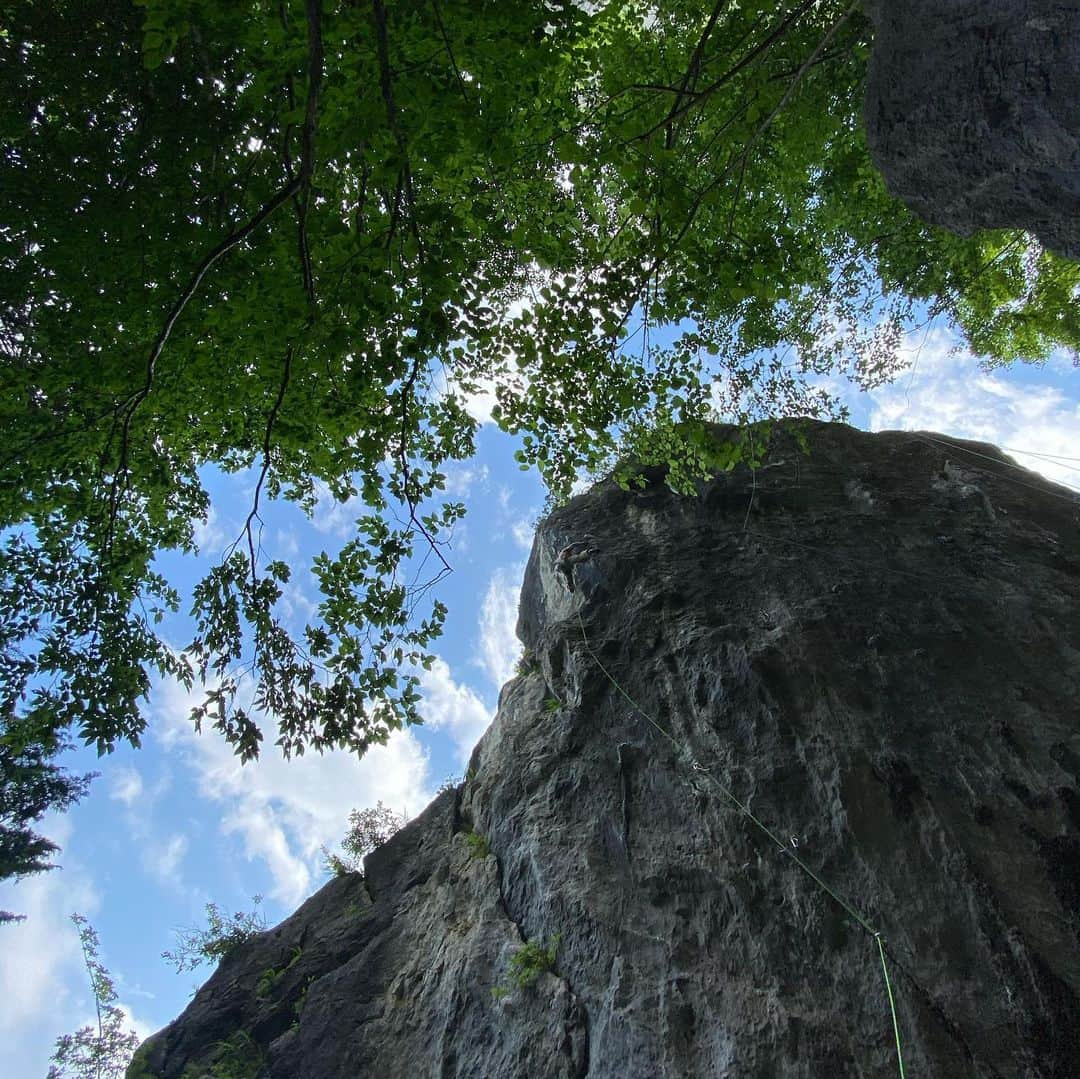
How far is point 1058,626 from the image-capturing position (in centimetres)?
751

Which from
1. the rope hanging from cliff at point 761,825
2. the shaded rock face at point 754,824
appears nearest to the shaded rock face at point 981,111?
the shaded rock face at point 754,824

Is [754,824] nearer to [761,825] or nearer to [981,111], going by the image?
[761,825]

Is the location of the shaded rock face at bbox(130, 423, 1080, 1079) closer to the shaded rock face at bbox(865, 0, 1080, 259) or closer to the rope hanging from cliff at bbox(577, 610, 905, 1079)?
the rope hanging from cliff at bbox(577, 610, 905, 1079)

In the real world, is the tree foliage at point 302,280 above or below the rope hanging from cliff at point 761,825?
above

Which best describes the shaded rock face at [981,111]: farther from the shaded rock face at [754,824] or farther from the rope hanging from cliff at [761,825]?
the rope hanging from cliff at [761,825]

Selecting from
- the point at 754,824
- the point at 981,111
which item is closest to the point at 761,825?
the point at 754,824

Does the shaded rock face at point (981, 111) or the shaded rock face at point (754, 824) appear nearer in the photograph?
the shaded rock face at point (981, 111)

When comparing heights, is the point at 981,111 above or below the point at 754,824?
above

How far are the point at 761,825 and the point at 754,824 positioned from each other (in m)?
0.12

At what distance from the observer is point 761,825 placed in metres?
6.71

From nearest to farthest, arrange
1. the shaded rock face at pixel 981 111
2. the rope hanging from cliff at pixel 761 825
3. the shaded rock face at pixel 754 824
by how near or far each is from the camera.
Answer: the shaded rock face at pixel 981 111
the rope hanging from cliff at pixel 761 825
the shaded rock face at pixel 754 824

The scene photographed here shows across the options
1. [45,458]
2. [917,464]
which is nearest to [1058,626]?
[917,464]

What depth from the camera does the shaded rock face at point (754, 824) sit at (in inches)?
218

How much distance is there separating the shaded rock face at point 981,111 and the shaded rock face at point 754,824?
4853 mm
